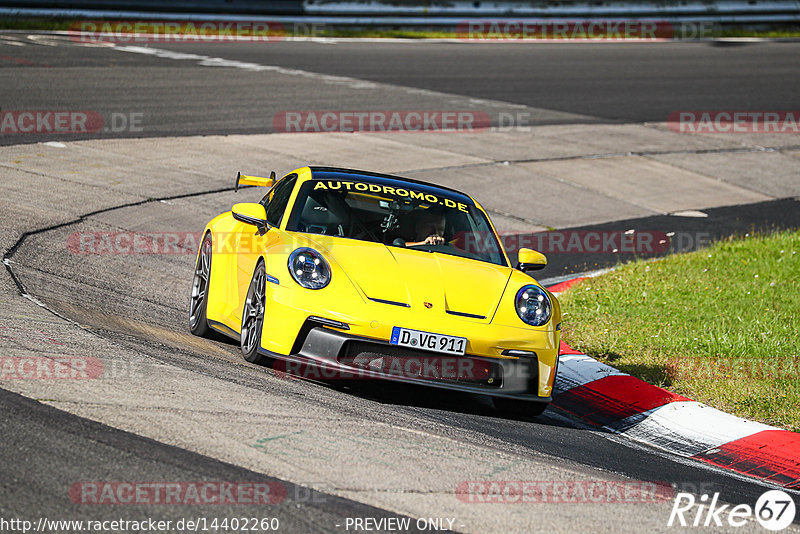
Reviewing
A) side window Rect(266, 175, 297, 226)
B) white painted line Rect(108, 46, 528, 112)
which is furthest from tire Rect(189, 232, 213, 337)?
white painted line Rect(108, 46, 528, 112)

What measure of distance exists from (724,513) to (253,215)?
3.77 meters

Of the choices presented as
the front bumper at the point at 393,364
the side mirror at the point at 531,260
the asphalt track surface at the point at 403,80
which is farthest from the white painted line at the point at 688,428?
the asphalt track surface at the point at 403,80

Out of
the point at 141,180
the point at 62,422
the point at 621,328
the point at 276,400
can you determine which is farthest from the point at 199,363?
the point at 141,180

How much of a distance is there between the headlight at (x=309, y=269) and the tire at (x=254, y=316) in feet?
0.80

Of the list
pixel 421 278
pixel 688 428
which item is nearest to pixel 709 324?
pixel 688 428

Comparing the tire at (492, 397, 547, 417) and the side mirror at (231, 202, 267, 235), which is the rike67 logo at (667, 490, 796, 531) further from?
the side mirror at (231, 202, 267, 235)

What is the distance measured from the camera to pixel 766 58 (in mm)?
28688

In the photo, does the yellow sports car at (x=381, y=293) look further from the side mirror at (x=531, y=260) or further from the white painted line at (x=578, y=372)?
the white painted line at (x=578, y=372)

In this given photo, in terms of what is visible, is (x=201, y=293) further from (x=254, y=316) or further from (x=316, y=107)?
(x=316, y=107)

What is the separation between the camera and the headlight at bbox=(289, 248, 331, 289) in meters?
6.45

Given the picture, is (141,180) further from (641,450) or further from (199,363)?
(641,450)

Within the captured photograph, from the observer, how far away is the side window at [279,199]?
7.60 m

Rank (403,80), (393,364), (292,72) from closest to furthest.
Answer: (393,364) → (292,72) → (403,80)

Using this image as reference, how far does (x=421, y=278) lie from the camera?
6.70 m
